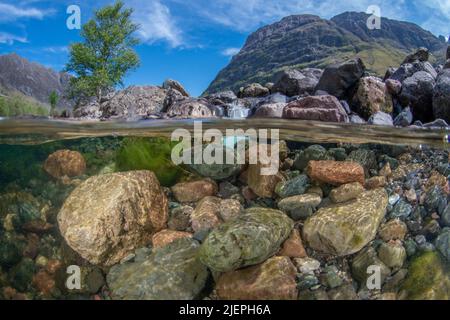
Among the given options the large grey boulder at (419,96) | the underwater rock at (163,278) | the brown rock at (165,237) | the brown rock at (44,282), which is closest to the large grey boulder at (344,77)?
the large grey boulder at (419,96)

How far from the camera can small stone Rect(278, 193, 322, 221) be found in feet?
26.1

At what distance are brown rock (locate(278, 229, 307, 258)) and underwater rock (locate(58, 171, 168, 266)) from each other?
2.54 m

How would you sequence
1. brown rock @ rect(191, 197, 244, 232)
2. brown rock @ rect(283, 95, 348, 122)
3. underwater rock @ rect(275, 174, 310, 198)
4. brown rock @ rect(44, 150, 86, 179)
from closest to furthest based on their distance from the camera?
1. brown rock @ rect(191, 197, 244, 232)
2. underwater rock @ rect(275, 174, 310, 198)
3. brown rock @ rect(44, 150, 86, 179)
4. brown rock @ rect(283, 95, 348, 122)

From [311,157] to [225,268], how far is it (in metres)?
3.90

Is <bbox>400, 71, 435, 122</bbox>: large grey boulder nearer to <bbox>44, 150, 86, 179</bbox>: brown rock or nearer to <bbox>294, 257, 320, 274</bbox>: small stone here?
<bbox>294, 257, 320, 274</bbox>: small stone

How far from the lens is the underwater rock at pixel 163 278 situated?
662 centimetres

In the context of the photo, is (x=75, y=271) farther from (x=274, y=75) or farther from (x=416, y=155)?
(x=274, y=75)

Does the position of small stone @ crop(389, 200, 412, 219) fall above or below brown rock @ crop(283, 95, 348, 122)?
below

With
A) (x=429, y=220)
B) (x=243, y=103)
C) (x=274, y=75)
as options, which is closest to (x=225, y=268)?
(x=429, y=220)

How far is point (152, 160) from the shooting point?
31.3ft

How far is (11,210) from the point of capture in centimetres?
859

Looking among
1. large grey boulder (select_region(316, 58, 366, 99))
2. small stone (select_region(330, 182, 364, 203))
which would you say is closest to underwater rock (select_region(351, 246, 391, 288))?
small stone (select_region(330, 182, 364, 203))

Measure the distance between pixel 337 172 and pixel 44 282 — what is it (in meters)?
6.23

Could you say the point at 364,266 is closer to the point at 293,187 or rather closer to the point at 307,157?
the point at 293,187
